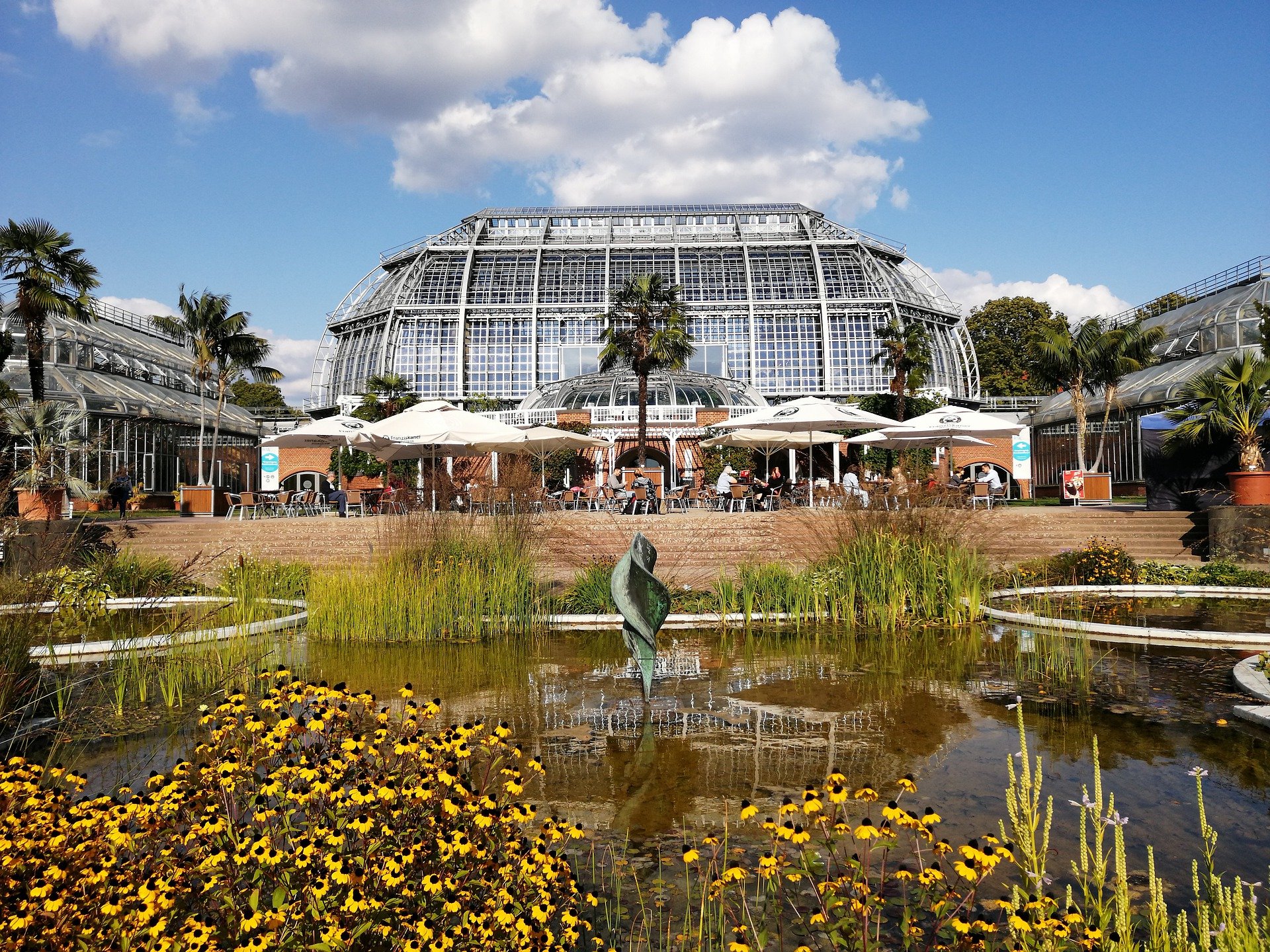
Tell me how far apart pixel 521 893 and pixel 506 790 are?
1.45 ft

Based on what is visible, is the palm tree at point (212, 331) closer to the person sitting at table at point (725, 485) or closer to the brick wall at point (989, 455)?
the person sitting at table at point (725, 485)

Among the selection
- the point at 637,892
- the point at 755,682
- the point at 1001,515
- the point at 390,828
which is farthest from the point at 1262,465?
the point at 390,828

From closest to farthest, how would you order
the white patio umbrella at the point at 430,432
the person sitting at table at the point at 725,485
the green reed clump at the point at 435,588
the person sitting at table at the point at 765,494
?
the green reed clump at the point at 435,588
the white patio umbrella at the point at 430,432
the person sitting at table at the point at 765,494
the person sitting at table at the point at 725,485

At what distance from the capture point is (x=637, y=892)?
309 cm

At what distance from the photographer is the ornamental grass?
2064 millimetres

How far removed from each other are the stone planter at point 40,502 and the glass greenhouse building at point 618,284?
28.3 meters

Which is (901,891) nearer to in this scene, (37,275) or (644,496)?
(644,496)

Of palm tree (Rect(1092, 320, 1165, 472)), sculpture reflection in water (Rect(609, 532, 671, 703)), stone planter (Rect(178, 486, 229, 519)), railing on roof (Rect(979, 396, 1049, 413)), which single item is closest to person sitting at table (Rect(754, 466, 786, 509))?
palm tree (Rect(1092, 320, 1165, 472))

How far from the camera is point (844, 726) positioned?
5.20 meters

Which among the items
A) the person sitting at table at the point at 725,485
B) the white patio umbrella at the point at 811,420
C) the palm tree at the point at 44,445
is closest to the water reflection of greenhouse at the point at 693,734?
the palm tree at the point at 44,445

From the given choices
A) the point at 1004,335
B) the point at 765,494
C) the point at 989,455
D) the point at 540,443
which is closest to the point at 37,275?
the point at 540,443

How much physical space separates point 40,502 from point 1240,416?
19880 mm

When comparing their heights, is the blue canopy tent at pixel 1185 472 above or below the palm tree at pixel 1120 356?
below

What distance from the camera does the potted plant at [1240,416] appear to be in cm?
1280
